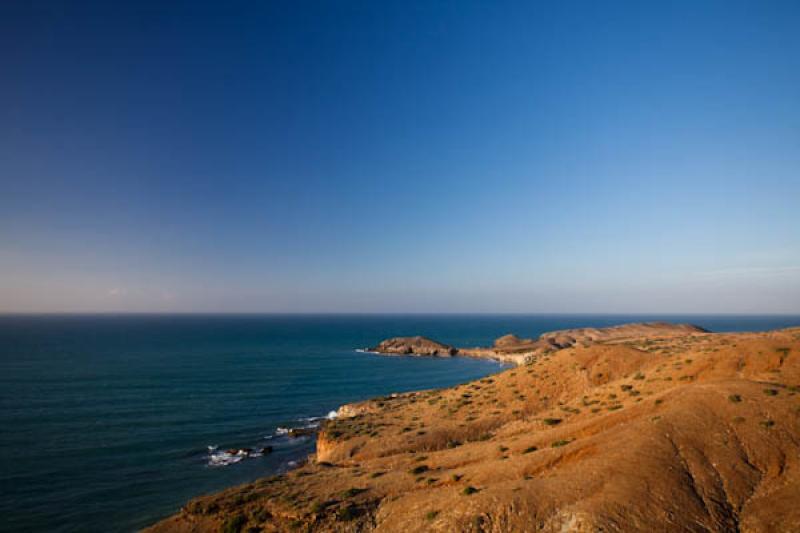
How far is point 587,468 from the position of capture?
24328mm

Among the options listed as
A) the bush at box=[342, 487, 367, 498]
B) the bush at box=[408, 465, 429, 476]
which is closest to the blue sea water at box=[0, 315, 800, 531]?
the bush at box=[342, 487, 367, 498]

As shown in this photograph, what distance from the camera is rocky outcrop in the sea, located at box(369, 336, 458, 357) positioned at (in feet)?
489

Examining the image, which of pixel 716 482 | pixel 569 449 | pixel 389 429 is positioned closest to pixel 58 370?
pixel 389 429

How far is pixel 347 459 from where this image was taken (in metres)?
41.1

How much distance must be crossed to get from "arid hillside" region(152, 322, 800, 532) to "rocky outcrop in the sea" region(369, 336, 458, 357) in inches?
4030

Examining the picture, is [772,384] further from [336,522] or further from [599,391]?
[336,522]

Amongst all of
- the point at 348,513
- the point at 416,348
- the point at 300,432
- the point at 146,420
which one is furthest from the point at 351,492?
the point at 416,348

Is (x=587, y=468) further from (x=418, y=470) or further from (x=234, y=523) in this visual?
(x=234, y=523)

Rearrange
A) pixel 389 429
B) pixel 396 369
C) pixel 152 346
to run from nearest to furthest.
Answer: pixel 389 429 < pixel 396 369 < pixel 152 346

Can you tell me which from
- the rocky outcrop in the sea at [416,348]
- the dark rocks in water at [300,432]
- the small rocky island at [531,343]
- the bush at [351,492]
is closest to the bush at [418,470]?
the bush at [351,492]

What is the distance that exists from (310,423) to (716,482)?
53.0m

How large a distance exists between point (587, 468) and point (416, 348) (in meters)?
130

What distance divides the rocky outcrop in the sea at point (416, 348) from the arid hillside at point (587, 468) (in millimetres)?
102353

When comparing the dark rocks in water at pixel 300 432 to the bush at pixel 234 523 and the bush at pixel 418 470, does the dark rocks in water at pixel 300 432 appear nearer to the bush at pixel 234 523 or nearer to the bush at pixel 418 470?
the bush at pixel 418 470
